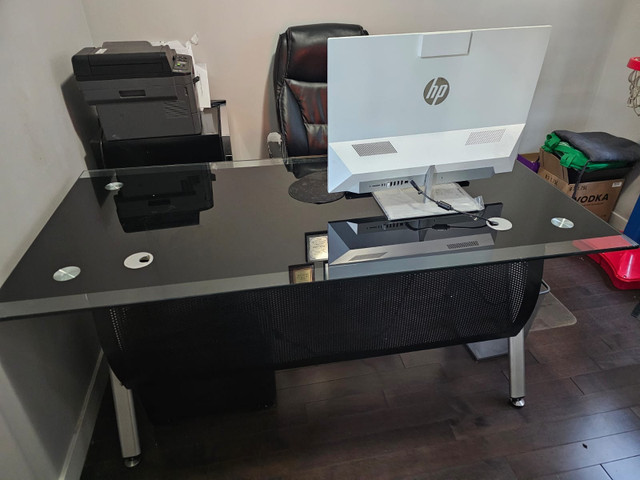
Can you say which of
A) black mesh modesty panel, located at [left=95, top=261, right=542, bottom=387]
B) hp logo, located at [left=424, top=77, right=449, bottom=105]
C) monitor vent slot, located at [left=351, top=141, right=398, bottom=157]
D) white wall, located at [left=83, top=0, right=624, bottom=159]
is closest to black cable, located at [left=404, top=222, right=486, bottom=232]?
black mesh modesty panel, located at [left=95, top=261, right=542, bottom=387]

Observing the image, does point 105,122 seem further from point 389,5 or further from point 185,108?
point 389,5

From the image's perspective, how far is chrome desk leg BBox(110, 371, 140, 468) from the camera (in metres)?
1.38

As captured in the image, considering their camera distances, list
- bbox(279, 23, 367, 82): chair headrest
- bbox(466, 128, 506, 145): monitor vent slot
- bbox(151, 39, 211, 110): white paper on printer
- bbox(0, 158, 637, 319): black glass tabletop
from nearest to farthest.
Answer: bbox(0, 158, 637, 319): black glass tabletop, bbox(466, 128, 506, 145): monitor vent slot, bbox(279, 23, 367, 82): chair headrest, bbox(151, 39, 211, 110): white paper on printer

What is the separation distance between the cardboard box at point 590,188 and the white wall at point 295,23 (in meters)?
0.56

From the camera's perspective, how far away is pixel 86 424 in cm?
152

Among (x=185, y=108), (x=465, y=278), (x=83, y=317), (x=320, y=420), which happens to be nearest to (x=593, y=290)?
(x=465, y=278)

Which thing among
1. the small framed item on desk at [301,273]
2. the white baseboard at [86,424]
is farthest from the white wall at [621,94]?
the white baseboard at [86,424]

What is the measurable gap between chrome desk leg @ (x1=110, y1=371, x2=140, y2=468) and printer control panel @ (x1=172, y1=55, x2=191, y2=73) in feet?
4.04

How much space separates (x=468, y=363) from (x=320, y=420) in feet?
2.24

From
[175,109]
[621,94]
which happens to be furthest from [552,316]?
[175,109]

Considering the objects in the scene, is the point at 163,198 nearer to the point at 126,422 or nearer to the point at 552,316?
the point at 126,422

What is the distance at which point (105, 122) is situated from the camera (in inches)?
73.3

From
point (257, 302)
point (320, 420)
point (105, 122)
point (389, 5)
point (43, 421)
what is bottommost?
point (320, 420)

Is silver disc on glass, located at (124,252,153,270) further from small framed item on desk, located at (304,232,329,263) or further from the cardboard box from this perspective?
the cardboard box
